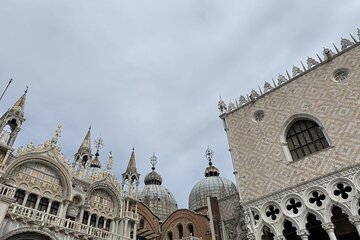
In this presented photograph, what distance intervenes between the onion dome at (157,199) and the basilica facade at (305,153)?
22550 mm

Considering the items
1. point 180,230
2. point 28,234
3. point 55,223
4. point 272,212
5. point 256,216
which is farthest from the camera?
point 180,230

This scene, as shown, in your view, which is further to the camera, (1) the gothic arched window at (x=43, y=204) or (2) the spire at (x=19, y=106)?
(2) the spire at (x=19, y=106)

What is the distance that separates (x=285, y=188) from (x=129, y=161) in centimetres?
1313

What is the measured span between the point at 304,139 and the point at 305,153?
0.80 m

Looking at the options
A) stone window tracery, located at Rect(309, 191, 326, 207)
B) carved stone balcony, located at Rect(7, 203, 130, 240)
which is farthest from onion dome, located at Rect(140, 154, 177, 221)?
stone window tracery, located at Rect(309, 191, 326, 207)

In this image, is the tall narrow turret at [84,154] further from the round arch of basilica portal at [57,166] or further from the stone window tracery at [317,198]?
the stone window tracery at [317,198]

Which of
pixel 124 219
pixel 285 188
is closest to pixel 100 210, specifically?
pixel 124 219

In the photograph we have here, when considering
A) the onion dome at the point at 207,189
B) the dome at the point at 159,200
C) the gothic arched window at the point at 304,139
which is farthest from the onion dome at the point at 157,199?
the gothic arched window at the point at 304,139

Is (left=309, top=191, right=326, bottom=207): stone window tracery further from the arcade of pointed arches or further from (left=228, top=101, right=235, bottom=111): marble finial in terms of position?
(left=228, top=101, right=235, bottom=111): marble finial

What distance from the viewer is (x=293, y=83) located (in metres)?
15.6

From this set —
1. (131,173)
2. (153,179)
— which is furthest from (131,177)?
(153,179)

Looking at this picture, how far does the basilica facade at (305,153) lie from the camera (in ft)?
39.5

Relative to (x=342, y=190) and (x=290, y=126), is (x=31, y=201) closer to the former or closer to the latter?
(x=290, y=126)

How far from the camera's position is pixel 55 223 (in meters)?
14.1
